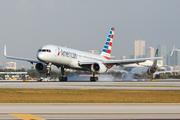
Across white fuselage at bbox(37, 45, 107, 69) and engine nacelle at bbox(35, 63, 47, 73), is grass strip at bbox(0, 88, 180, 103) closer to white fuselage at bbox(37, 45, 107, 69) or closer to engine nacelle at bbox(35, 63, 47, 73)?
white fuselage at bbox(37, 45, 107, 69)

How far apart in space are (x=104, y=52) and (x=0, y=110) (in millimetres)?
54423

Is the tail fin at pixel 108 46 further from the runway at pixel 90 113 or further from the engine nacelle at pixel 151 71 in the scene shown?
the runway at pixel 90 113

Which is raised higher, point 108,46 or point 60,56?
point 108,46

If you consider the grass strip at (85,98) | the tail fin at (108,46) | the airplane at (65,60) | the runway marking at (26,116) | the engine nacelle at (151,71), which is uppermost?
the tail fin at (108,46)

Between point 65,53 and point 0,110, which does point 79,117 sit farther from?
point 65,53

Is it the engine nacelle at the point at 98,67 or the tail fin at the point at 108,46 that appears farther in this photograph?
the tail fin at the point at 108,46

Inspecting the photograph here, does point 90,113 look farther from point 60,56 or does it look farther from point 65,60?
point 65,60

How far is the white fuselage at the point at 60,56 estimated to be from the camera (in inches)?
1907

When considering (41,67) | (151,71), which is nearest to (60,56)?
(41,67)

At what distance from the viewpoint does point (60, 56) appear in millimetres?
50188

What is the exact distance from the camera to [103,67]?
178 feet

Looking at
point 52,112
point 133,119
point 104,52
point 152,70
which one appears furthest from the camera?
point 152,70

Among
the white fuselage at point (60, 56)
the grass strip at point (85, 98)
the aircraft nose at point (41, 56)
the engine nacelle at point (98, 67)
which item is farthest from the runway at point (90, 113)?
the engine nacelle at point (98, 67)

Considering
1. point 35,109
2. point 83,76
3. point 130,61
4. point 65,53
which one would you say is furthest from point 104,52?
point 35,109
